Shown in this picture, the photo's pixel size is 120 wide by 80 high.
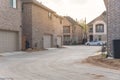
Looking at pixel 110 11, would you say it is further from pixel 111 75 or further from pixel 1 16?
pixel 1 16

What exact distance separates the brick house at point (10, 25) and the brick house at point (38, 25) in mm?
3380

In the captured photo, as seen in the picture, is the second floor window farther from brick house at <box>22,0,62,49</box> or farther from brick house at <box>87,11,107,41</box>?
brick house at <box>87,11,107,41</box>

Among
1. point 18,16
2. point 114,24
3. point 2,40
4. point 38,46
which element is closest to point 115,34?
point 114,24

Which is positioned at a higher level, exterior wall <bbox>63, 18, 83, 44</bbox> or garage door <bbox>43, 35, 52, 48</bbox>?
exterior wall <bbox>63, 18, 83, 44</bbox>

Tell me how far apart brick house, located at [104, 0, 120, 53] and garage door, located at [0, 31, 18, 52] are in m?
13.9

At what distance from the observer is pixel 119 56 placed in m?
19.8

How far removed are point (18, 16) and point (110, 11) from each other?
16.6 meters

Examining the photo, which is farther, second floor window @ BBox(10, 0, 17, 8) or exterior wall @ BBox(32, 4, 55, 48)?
exterior wall @ BBox(32, 4, 55, 48)

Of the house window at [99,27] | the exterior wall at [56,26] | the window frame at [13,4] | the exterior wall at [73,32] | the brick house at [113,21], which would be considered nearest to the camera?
the brick house at [113,21]

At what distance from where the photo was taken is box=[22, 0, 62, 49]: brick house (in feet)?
133

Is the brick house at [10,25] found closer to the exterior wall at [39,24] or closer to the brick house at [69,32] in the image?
the exterior wall at [39,24]

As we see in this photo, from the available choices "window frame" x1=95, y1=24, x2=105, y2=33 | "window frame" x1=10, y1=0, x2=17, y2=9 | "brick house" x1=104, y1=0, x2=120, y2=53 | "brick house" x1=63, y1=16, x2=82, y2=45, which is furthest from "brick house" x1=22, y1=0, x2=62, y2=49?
"window frame" x1=95, y1=24, x2=105, y2=33

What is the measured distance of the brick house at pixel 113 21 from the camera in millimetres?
21078

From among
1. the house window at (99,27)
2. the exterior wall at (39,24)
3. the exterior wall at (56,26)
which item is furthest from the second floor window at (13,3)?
the house window at (99,27)
